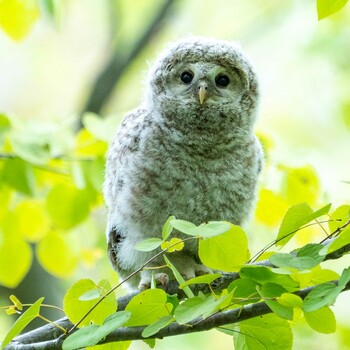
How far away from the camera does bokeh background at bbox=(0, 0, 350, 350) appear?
425 centimetres

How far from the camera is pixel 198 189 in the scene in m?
3.86

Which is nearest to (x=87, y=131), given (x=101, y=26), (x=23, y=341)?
(x=23, y=341)

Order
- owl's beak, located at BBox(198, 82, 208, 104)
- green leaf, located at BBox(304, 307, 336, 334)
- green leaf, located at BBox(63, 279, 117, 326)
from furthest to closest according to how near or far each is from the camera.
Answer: owl's beak, located at BBox(198, 82, 208, 104) → green leaf, located at BBox(63, 279, 117, 326) → green leaf, located at BBox(304, 307, 336, 334)

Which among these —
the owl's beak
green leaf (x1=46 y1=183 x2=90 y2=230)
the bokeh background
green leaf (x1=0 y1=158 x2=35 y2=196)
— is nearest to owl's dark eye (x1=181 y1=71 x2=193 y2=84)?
the owl's beak

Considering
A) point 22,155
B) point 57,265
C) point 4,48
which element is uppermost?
point 4,48

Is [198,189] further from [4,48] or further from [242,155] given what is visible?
[4,48]

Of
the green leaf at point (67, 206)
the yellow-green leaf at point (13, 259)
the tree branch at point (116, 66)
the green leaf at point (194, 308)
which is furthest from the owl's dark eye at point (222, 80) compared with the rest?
the tree branch at point (116, 66)

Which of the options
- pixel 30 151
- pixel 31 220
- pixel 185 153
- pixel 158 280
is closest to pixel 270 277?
pixel 158 280

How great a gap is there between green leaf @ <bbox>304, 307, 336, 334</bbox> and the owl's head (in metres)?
1.99

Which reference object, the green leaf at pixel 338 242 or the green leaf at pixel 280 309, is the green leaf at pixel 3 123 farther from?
the green leaf at pixel 338 242

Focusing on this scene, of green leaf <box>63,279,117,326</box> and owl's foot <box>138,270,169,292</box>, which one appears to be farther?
owl's foot <box>138,270,169,292</box>

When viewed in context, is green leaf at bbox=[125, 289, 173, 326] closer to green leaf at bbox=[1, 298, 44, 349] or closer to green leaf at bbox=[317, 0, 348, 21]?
green leaf at bbox=[1, 298, 44, 349]

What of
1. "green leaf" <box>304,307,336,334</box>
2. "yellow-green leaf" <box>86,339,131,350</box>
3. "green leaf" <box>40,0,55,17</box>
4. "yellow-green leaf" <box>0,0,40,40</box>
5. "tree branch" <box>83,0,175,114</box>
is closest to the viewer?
"green leaf" <box>304,307,336,334</box>

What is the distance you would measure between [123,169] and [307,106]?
5.63m
